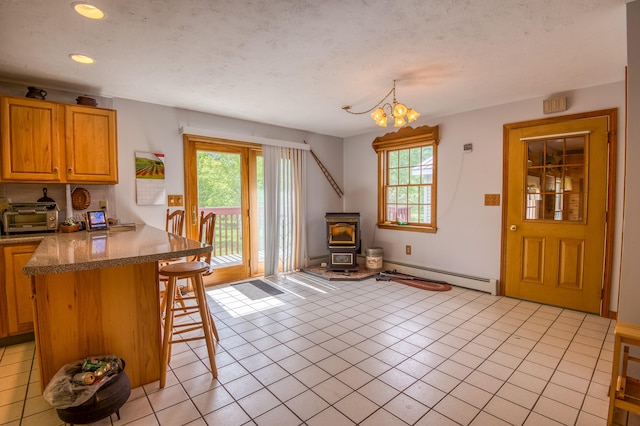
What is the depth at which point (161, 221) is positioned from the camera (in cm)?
383

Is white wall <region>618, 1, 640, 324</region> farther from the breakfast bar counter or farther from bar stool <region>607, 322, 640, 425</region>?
the breakfast bar counter

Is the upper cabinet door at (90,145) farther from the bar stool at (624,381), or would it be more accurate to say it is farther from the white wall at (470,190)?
the bar stool at (624,381)

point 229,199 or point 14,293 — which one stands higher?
point 229,199

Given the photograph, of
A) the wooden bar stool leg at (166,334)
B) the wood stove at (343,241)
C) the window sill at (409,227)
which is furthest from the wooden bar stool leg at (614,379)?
the wood stove at (343,241)

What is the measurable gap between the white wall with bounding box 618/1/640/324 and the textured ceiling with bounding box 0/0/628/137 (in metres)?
0.22

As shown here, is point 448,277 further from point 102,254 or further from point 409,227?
point 102,254

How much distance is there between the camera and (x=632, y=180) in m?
1.82

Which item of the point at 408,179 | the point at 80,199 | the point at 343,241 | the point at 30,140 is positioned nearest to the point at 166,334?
the point at 80,199

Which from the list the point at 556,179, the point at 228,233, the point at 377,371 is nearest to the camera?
the point at 377,371

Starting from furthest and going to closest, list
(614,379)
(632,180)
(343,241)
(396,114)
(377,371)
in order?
(343,241) → (396,114) → (377,371) → (632,180) → (614,379)

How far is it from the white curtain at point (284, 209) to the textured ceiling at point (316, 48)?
132cm

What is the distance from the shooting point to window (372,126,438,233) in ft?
15.2

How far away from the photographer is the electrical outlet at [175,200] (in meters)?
3.90

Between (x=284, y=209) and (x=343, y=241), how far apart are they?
3.59 feet
